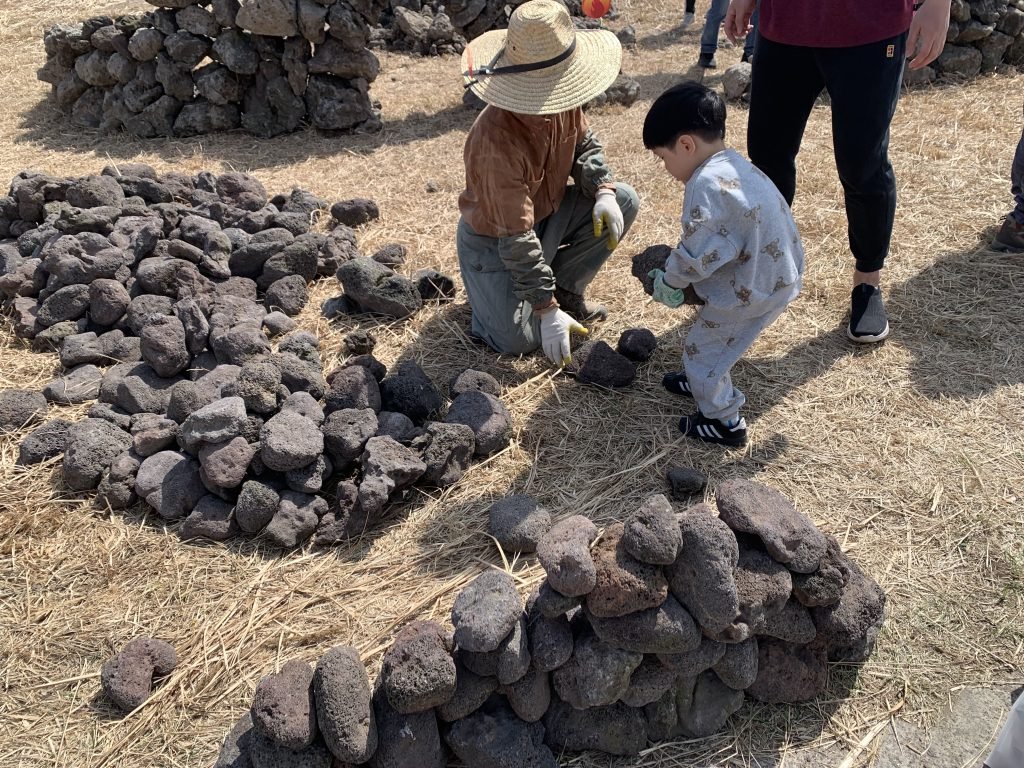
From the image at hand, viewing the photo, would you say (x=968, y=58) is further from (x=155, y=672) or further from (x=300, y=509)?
(x=155, y=672)

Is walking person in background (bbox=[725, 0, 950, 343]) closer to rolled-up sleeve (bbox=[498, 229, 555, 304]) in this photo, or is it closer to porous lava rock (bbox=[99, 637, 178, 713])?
rolled-up sleeve (bbox=[498, 229, 555, 304])

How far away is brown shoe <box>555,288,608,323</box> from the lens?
14.2 feet

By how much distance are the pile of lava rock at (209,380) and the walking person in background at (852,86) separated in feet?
6.15

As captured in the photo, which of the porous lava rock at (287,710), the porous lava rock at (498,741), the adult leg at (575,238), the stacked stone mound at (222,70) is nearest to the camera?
the porous lava rock at (287,710)

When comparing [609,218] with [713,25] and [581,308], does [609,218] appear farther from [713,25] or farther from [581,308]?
[713,25]

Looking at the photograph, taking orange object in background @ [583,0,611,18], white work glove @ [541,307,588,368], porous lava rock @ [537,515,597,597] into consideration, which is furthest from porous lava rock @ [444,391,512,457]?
orange object in background @ [583,0,611,18]

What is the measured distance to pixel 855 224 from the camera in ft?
12.4

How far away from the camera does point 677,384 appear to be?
367cm

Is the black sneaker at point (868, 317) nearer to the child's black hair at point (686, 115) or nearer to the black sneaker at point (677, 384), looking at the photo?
the black sneaker at point (677, 384)

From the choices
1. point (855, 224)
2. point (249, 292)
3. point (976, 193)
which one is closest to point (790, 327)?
point (855, 224)

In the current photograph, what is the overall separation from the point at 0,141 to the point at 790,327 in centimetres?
748

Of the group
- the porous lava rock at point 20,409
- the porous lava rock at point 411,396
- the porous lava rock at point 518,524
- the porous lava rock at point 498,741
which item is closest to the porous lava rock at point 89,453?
the porous lava rock at point 20,409

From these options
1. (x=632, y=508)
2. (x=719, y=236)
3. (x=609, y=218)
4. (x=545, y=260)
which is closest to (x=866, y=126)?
(x=719, y=236)

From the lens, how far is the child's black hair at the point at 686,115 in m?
2.87
